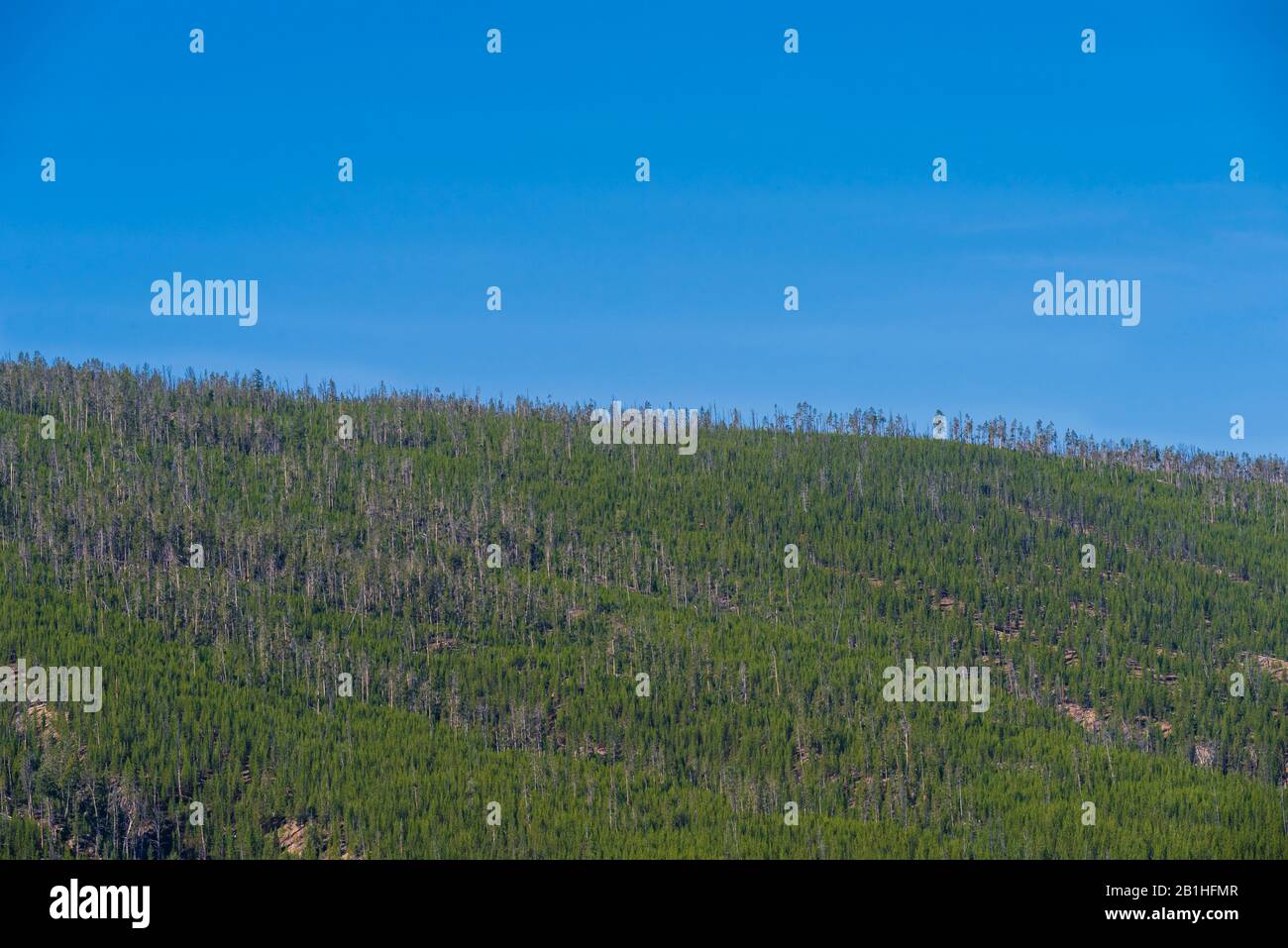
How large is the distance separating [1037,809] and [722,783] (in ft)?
71.0

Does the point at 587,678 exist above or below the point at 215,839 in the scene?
above

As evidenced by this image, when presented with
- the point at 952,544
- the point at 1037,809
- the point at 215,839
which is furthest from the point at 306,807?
the point at 952,544

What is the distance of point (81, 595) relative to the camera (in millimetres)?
132625

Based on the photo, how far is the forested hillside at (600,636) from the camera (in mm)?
105438

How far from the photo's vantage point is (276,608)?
5468 inches

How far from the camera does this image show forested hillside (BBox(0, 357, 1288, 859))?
105438 mm

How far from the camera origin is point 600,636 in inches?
5674
